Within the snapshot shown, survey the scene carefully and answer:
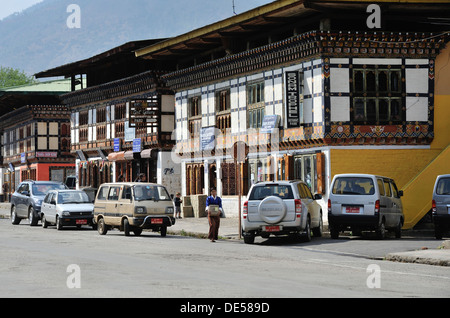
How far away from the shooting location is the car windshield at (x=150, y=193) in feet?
100

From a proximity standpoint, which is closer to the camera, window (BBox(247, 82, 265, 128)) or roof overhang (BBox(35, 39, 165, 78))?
window (BBox(247, 82, 265, 128))

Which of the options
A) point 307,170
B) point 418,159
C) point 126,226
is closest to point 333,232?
point 126,226

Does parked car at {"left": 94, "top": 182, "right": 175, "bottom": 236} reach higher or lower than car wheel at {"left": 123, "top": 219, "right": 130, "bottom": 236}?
higher

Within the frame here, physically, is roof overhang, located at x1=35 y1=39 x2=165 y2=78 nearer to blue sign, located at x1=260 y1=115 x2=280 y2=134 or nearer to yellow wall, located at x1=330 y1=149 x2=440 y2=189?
blue sign, located at x1=260 y1=115 x2=280 y2=134

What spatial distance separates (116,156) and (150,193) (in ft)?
83.3

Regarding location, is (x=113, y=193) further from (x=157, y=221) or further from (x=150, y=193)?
(x=157, y=221)

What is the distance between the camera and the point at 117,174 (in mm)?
57875

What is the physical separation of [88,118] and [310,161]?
93.4 ft

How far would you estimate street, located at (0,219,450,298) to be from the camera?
551 inches

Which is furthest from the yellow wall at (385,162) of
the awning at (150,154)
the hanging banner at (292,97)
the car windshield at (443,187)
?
the awning at (150,154)

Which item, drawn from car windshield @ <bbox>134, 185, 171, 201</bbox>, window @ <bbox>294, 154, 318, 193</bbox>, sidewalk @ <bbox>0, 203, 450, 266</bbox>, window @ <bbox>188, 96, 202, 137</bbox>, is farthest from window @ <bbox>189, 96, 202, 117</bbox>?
car windshield @ <bbox>134, 185, 171, 201</bbox>

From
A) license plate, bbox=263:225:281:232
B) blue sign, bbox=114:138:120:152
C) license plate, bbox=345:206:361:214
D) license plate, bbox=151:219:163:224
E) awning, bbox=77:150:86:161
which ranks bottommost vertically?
license plate, bbox=263:225:281:232

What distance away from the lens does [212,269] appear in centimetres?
1792

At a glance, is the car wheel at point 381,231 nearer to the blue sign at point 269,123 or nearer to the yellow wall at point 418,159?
the yellow wall at point 418,159
